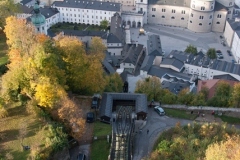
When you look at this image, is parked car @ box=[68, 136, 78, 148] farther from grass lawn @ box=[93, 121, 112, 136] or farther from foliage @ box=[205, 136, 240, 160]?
foliage @ box=[205, 136, 240, 160]

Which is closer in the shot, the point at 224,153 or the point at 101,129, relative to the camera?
the point at 224,153

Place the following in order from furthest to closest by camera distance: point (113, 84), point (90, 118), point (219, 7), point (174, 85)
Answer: point (219, 7) → point (174, 85) → point (113, 84) → point (90, 118)

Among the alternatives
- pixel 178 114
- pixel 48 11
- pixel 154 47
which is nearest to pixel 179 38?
pixel 154 47

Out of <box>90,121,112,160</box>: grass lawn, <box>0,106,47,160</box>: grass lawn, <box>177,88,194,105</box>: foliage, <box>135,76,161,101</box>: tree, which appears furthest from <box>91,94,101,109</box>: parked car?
<box>177,88,194,105</box>: foliage

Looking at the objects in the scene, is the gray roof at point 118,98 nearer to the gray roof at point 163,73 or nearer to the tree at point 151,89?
the tree at point 151,89

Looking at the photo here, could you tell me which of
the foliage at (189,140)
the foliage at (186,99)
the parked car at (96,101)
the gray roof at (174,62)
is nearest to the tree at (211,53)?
the gray roof at (174,62)

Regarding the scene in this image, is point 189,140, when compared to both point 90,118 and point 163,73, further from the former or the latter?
point 163,73
